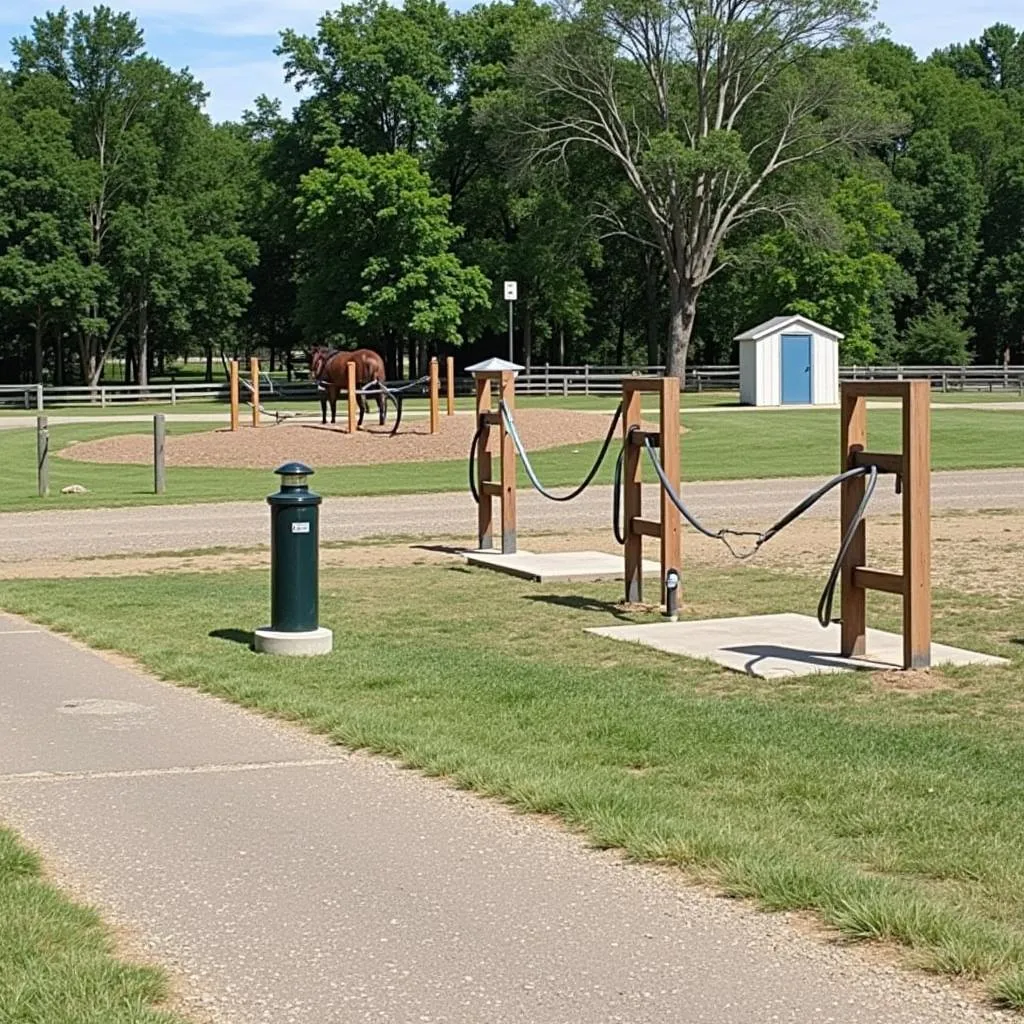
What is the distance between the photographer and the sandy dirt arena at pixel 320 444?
33.5 meters

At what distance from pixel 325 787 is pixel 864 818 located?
7.46 feet

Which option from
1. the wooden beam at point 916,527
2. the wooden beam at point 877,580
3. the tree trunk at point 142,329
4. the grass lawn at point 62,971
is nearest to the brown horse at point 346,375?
the wooden beam at point 877,580

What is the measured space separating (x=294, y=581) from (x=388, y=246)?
6057 centimetres

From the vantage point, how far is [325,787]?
7371 millimetres

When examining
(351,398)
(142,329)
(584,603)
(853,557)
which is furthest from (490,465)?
(142,329)

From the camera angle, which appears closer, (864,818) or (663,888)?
(663,888)

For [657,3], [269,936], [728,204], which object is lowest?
[269,936]

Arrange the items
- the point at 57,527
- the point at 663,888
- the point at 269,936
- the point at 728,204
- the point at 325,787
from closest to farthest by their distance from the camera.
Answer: the point at 269,936 → the point at 663,888 → the point at 325,787 → the point at 57,527 → the point at 728,204

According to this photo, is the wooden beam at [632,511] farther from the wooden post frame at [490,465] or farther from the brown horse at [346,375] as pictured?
the brown horse at [346,375]

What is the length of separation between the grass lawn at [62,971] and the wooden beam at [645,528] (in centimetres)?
790

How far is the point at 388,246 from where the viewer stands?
7050cm

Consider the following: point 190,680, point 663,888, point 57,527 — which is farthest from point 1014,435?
point 663,888

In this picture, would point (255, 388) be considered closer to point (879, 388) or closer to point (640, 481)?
point (640, 481)

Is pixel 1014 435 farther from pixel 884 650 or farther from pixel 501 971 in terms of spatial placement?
pixel 501 971
